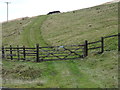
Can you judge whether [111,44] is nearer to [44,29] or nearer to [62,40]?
[62,40]

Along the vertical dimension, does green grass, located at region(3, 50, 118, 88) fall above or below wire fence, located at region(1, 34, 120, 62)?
below

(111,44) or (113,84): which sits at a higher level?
(111,44)

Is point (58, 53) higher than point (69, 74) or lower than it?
higher

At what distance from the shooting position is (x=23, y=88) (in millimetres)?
18375

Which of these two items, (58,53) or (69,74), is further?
(58,53)

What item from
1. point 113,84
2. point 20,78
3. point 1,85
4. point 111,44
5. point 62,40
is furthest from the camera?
point 62,40

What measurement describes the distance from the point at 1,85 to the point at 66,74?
20.7ft

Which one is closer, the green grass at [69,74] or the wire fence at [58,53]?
the green grass at [69,74]

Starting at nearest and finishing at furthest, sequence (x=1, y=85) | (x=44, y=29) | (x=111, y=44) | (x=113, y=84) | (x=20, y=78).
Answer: (x=113, y=84) → (x=1, y=85) → (x=20, y=78) → (x=111, y=44) → (x=44, y=29)

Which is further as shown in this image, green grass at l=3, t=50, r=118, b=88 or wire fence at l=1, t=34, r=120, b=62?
wire fence at l=1, t=34, r=120, b=62

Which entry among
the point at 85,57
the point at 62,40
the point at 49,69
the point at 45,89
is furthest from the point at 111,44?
the point at 62,40

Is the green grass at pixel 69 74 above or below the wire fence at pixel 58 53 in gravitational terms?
below

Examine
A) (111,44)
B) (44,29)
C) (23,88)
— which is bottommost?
(23,88)

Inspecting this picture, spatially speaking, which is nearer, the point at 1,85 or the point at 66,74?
the point at 1,85
